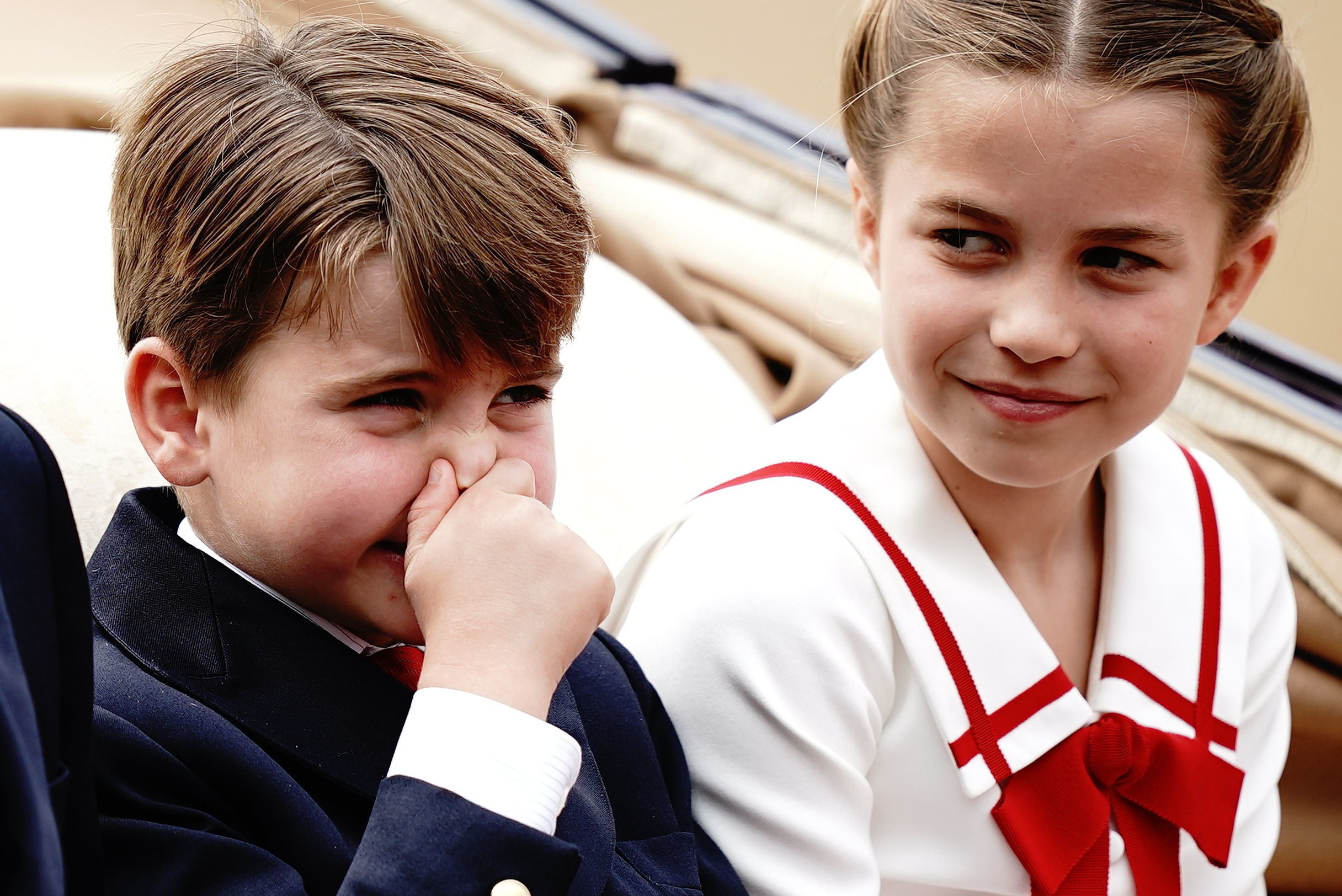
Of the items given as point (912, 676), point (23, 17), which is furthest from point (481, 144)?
point (23, 17)

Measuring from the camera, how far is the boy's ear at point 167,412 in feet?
2.56

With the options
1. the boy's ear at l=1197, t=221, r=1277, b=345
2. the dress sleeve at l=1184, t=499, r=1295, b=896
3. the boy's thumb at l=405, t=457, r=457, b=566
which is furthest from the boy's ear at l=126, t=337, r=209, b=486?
the dress sleeve at l=1184, t=499, r=1295, b=896

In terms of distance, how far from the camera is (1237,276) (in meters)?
1.03

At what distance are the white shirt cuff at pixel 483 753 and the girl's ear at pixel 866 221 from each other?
0.49 m

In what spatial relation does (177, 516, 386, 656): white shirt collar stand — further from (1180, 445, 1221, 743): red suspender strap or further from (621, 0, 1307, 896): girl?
(1180, 445, 1221, 743): red suspender strap

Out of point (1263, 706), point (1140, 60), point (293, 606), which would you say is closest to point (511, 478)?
point (293, 606)

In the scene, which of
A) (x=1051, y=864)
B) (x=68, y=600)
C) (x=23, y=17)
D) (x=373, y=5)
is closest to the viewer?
(x=68, y=600)

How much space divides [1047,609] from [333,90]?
65 cm

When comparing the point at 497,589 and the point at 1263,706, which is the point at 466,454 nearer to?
the point at 497,589

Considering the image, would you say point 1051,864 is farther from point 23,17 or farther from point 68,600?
point 23,17

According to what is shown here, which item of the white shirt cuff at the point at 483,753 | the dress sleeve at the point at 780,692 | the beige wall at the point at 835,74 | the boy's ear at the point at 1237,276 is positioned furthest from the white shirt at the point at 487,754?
the beige wall at the point at 835,74

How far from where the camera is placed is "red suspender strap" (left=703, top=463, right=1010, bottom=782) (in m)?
0.99

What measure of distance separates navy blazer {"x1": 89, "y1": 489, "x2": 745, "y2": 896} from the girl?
5.0 inches

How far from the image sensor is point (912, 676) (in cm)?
100
